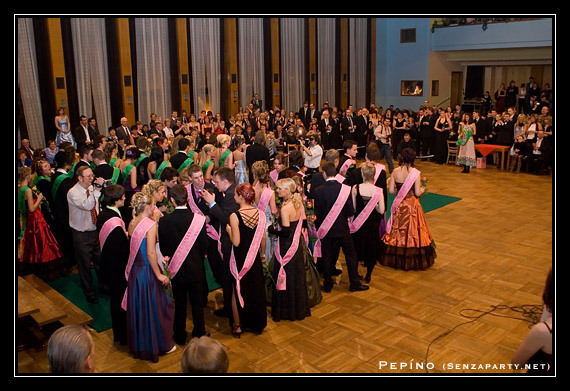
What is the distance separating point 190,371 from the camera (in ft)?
7.52

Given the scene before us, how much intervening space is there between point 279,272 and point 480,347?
1.85 metres

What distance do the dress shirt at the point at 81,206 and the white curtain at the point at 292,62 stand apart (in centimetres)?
1371

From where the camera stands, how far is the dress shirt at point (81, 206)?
17.3 ft

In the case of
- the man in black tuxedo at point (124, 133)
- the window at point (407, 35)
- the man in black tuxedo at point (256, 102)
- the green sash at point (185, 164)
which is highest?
the window at point (407, 35)

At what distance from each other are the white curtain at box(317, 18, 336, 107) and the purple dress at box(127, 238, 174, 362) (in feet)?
52.5

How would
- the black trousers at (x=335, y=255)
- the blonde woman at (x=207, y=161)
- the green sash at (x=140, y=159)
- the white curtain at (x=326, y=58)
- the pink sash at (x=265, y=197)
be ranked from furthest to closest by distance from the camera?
the white curtain at (x=326, y=58) → the green sash at (x=140, y=159) → the blonde woman at (x=207, y=161) → the black trousers at (x=335, y=255) → the pink sash at (x=265, y=197)

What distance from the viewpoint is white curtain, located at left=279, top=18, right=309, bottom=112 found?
59.8 feet

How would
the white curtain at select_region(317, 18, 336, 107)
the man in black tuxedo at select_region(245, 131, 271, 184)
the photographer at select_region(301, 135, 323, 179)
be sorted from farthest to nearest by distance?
1. the white curtain at select_region(317, 18, 336, 107)
2. the man in black tuxedo at select_region(245, 131, 271, 184)
3. the photographer at select_region(301, 135, 323, 179)

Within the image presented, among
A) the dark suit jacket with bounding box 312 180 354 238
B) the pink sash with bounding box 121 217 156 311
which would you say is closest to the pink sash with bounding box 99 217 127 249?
the pink sash with bounding box 121 217 156 311

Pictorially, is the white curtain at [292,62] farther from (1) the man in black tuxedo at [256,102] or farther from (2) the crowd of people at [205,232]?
(2) the crowd of people at [205,232]

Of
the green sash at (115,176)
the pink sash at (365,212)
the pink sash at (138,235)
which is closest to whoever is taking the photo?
the pink sash at (138,235)

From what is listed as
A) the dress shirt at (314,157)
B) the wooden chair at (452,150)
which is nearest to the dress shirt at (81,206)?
the dress shirt at (314,157)

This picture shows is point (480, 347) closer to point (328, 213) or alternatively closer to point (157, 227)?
point (328, 213)

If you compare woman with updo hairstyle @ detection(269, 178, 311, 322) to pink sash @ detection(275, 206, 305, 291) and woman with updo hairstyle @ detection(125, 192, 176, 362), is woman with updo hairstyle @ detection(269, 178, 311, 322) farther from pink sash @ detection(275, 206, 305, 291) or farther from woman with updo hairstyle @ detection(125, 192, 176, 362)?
woman with updo hairstyle @ detection(125, 192, 176, 362)
